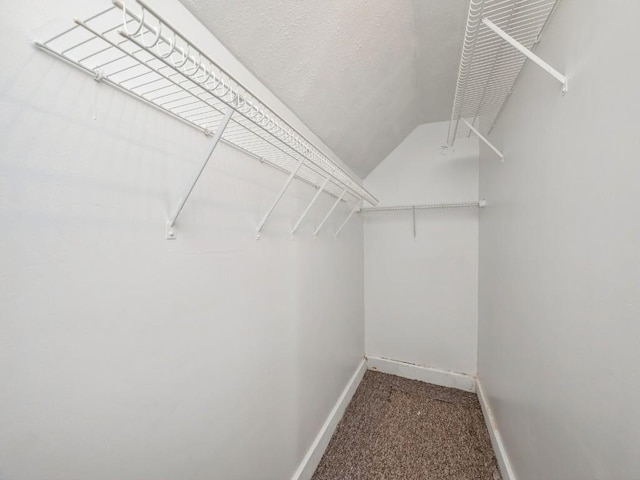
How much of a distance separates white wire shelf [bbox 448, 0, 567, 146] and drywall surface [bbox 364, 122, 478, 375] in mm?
915

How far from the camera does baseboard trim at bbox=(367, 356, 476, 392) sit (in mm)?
2408

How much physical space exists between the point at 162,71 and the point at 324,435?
7.14ft

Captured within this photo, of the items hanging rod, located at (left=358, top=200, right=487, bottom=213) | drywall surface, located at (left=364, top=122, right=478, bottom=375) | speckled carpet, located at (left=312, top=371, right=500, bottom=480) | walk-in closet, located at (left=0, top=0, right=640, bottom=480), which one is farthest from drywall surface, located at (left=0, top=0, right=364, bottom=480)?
drywall surface, located at (left=364, top=122, right=478, bottom=375)

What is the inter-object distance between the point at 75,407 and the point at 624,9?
1.55 meters

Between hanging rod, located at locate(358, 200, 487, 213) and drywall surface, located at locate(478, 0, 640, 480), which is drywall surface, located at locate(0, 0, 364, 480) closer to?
drywall surface, located at locate(478, 0, 640, 480)

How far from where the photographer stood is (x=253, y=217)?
114cm

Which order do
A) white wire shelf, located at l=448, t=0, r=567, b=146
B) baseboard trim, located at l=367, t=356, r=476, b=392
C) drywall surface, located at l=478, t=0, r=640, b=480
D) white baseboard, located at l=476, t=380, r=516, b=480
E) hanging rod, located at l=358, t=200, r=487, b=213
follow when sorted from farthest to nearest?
baseboard trim, located at l=367, t=356, r=476, b=392, hanging rod, located at l=358, t=200, r=487, b=213, white baseboard, located at l=476, t=380, r=516, b=480, white wire shelf, located at l=448, t=0, r=567, b=146, drywall surface, located at l=478, t=0, r=640, b=480

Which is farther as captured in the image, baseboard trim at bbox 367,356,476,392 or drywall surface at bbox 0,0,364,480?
baseboard trim at bbox 367,356,476,392

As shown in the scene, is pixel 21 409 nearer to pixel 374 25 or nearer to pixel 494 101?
pixel 374 25

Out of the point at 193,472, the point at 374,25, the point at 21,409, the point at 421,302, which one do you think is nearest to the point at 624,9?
the point at 374,25

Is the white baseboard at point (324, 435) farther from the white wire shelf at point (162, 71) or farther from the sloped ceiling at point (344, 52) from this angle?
the sloped ceiling at point (344, 52)

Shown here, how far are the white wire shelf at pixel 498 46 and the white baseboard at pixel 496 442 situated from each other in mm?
1930

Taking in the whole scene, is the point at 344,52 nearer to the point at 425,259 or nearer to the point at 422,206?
the point at 422,206

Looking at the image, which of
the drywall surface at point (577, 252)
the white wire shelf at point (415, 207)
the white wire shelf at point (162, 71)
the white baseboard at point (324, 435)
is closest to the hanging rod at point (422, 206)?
the white wire shelf at point (415, 207)
